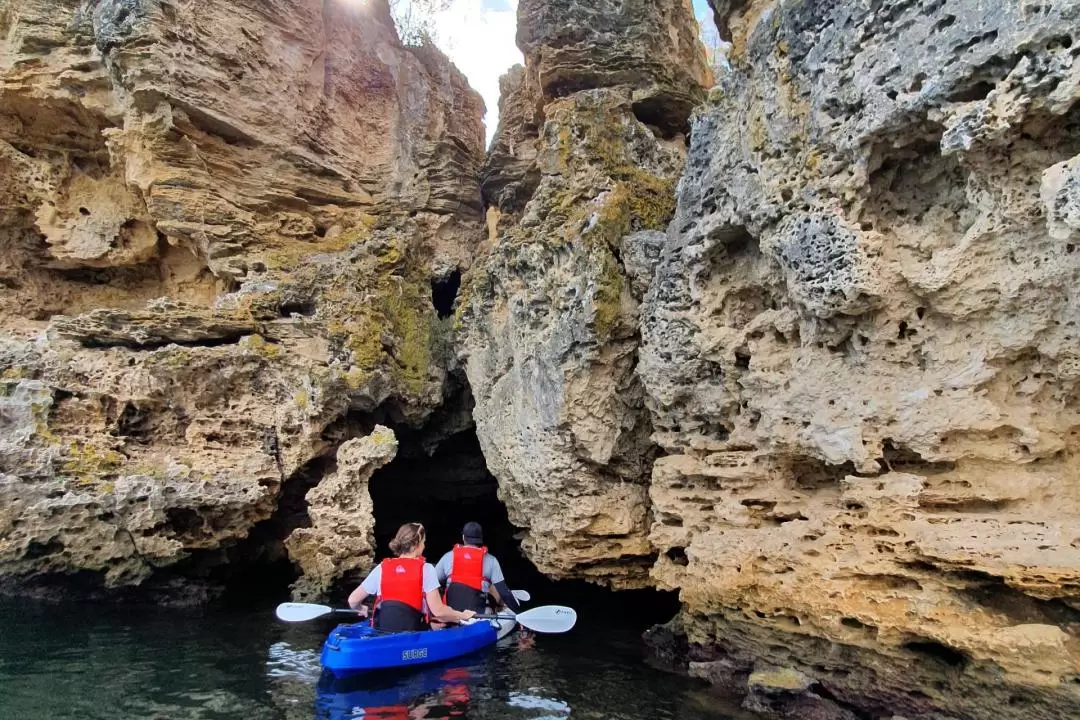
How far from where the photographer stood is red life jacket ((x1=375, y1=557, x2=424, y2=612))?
26.1 feet

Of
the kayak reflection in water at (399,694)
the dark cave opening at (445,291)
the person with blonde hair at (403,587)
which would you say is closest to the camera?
the kayak reflection in water at (399,694)

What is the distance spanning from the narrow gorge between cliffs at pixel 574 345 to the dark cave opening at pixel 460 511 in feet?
0.37

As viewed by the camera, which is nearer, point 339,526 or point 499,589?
point 499,589

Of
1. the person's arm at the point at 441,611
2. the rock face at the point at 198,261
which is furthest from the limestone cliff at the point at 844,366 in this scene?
the rock face at the point at 198,261

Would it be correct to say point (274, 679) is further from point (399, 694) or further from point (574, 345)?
point (574, 345)

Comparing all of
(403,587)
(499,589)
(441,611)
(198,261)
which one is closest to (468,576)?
(499,589)

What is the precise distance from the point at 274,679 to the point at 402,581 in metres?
1.63

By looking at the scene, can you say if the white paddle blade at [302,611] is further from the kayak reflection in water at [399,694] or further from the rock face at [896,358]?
the rock face at [896,358]

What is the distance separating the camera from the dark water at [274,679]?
646cm

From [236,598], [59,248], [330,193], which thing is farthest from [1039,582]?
[59,248]

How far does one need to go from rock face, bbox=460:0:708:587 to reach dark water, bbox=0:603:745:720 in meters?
1.78

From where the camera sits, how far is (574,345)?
951 cm

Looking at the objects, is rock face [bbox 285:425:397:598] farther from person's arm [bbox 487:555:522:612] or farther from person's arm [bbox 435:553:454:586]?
person's arm [bbox 487:555:522:612]

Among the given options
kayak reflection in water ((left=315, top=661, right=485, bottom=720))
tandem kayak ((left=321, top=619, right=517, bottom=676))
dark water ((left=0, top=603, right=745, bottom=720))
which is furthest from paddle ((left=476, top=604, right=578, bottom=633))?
kayak reflection in water ((left=315, top=661, right=485, bottom=720))
